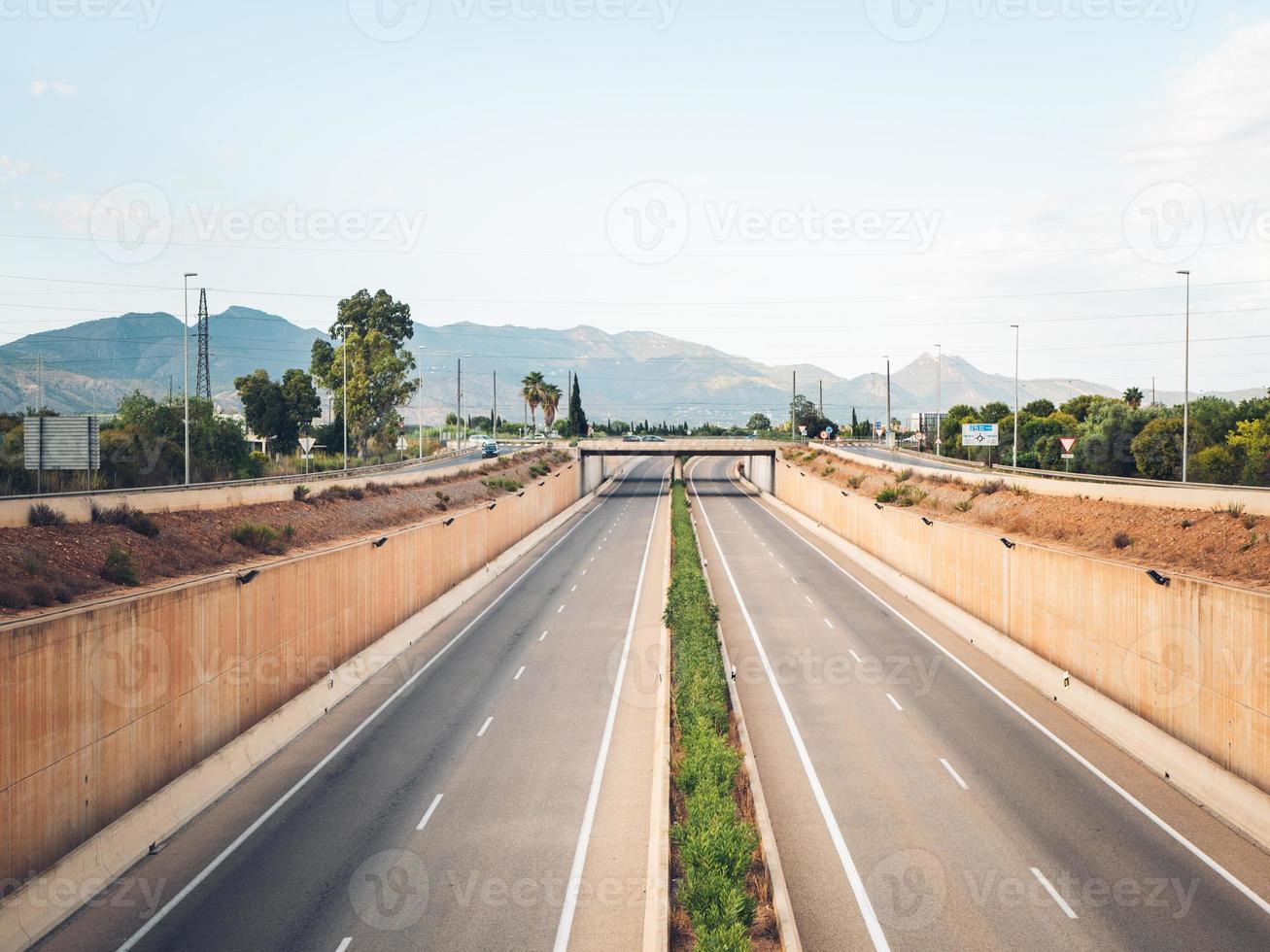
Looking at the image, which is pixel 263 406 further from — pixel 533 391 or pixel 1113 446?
pixel 1113 446

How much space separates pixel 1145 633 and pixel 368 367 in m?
87.3

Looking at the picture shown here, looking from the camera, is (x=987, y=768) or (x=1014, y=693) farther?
(x=1014, y=693)

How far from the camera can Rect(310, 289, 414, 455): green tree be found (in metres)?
97.2

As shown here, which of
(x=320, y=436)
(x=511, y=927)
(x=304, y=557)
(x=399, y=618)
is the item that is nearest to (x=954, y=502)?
(x=399, y=618)

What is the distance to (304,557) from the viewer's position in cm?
2575

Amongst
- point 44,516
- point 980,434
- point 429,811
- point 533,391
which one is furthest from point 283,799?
point 533,391

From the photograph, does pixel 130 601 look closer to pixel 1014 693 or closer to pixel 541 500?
pixel 1014 693

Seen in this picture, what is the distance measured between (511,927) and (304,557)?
14344mm

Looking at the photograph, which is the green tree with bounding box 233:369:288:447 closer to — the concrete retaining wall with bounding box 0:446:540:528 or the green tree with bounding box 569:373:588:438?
the concrete retaining wall with bounding box 0:446:540:528

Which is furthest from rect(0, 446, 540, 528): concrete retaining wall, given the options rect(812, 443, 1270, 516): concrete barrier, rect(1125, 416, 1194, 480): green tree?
rect(1125, 416, 1194, 480): green tree

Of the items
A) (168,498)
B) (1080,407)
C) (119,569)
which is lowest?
(119,569)

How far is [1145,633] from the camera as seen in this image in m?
21.8

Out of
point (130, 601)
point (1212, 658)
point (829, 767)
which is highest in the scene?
point (130, 601)

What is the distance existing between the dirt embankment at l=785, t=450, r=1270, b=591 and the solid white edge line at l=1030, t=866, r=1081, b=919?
12156mm
